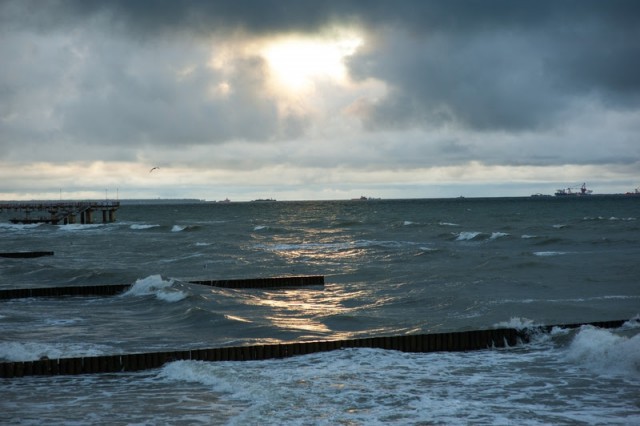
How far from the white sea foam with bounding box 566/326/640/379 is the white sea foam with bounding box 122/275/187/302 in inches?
593

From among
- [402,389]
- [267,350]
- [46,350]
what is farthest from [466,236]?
[402,389]

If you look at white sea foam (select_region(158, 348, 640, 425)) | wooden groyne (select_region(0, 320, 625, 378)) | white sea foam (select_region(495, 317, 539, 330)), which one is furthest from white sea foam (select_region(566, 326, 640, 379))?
wooden groyne (select_region(0, 320, 625, 378))

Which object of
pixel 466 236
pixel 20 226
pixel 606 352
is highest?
pixel 466 236

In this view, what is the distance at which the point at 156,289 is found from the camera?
29.9 meters

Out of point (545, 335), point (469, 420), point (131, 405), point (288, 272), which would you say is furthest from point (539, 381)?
point (288, 272)

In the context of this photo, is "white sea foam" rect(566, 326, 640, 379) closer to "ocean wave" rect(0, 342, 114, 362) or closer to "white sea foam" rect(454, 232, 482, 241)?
"ocean wave" rect(0, 342, 114, 362)

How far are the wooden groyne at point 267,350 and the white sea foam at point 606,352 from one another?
1.73m

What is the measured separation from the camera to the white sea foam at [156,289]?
28103mm

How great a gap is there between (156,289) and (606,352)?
728 inches

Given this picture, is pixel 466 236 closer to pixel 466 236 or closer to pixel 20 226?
pixel 466 236

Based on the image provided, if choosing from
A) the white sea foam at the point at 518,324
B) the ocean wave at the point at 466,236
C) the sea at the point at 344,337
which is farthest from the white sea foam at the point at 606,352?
the ocean wave at the point at 466,236

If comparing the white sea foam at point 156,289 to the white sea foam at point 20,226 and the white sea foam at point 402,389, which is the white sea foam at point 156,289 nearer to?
the white sea foam at point 402,389

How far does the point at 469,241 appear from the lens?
65.7 m

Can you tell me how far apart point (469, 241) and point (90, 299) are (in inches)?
1691
